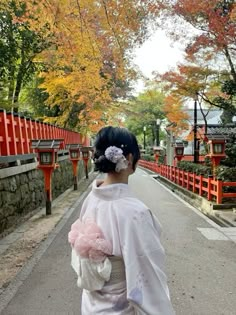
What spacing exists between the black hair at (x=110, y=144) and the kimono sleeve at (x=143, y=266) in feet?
0.98

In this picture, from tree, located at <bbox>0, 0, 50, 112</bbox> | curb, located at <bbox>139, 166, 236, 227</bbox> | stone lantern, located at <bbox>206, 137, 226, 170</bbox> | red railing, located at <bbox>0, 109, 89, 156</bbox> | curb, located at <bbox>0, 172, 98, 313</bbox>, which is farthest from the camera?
stone lantern, located at <bbox>206, 137, 226, 170</bbox>

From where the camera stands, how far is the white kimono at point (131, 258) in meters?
1.73

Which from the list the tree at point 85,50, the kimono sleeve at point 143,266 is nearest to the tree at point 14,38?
the tree at point 85,50

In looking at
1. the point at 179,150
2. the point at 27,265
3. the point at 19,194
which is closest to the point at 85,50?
the point at 19,194

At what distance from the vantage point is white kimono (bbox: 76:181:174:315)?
173 centimetres

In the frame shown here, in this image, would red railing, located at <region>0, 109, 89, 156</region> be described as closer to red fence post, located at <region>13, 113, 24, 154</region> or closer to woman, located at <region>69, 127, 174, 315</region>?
red fence post, located at <region>13, 113, 24, 154</region>

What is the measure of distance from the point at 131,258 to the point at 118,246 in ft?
0.30

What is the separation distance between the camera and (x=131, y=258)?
5.67 feet

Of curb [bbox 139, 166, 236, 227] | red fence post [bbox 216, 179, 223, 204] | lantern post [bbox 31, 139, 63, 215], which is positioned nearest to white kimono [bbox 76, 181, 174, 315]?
curb [bbox 139, 166, 236, 227]

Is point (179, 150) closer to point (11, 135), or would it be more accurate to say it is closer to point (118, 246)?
point (11, 135)

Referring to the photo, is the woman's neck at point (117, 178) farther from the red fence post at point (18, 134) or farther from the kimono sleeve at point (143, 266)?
the red fence post at point (18, 134)

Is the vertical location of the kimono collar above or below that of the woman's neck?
below

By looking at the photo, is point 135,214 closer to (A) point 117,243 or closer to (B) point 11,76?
(A) point 117,243

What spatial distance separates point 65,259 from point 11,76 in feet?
29.7
